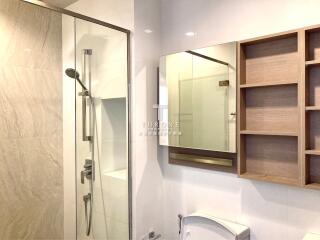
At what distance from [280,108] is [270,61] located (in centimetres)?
26

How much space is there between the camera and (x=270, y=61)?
1.40 meters

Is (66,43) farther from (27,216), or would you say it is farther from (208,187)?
(208,187)

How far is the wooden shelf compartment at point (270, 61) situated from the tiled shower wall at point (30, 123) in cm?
145

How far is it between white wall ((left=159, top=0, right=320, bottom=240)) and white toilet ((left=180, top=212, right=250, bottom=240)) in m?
0.07

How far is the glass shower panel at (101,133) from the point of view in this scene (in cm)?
182

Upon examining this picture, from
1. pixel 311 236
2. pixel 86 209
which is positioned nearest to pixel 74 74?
pixel 86 209

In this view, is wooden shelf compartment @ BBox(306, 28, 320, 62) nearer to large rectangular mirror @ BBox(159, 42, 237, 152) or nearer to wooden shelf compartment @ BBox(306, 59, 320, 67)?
wooden shelf compartment @ BBox(306, 59, 320, 67)

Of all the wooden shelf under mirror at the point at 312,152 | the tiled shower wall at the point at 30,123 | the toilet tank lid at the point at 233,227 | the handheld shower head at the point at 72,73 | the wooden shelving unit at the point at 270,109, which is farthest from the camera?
the handheld shower head at the point at 72,73

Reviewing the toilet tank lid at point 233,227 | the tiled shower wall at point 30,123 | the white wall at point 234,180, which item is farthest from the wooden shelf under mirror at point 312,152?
the tiled shower wall at point 30,123

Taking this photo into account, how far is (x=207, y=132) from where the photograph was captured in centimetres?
161

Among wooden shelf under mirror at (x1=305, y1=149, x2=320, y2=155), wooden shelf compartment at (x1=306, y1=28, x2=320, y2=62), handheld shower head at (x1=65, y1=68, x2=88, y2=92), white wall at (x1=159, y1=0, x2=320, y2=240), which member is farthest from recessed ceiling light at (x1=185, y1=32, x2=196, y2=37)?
wooden shelf under mirror at (x1=305, y1=149, x2=320, y2=155)

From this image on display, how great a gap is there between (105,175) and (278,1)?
1.55 metres

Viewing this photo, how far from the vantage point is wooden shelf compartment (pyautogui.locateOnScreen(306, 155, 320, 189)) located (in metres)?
1.25

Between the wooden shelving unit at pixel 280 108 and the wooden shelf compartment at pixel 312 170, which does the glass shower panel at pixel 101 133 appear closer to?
the wooden shelving unit at pixel 280 108
